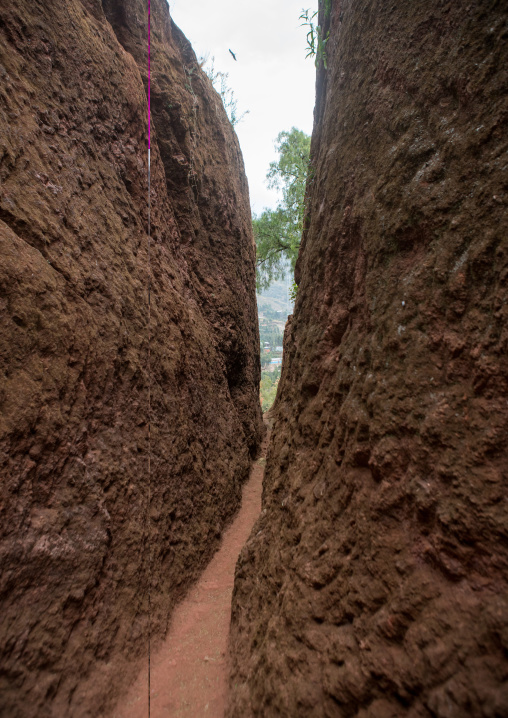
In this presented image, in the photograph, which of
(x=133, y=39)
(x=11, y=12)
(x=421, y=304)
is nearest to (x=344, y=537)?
(x=421, y=304)

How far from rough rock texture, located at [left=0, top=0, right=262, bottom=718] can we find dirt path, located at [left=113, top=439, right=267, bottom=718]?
222 mm

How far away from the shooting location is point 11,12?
353cm

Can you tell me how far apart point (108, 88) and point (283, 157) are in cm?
1107

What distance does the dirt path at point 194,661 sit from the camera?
3.21 m

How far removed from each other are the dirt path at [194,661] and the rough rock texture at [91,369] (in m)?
0.22

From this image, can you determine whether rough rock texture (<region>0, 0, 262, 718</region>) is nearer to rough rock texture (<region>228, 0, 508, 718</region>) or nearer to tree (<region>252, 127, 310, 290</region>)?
rough rock texture (<region>228, 0, 508, 718</region>)

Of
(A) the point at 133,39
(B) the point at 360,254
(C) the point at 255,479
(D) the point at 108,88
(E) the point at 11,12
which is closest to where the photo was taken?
(B) the point at 360,254

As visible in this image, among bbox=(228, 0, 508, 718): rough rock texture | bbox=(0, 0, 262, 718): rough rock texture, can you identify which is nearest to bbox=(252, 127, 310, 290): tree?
bbox=(0, 0, 262, 718): rough rock texture

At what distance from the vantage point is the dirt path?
3215 millimetres

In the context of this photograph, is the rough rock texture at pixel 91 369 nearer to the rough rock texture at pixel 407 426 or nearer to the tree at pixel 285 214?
the rough rock texture at pixel 407 426

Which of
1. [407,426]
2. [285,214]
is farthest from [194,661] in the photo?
[285,214]

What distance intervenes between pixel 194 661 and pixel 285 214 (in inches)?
572

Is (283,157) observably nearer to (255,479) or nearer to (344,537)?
(255,479)

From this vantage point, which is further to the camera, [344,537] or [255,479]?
[255,479]
